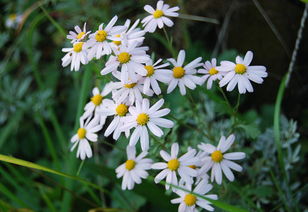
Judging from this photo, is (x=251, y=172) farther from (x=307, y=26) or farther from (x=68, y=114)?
(x=68, y=114)

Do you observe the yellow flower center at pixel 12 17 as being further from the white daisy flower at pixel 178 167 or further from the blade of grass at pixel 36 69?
the white daisy flower at pixel 178 167

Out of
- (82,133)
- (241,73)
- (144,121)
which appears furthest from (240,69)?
(82,133)

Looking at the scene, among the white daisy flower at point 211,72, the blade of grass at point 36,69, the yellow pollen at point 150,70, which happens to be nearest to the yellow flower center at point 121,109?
the yellow pollen at point 150,70

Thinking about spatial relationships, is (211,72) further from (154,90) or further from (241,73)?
(154,90)

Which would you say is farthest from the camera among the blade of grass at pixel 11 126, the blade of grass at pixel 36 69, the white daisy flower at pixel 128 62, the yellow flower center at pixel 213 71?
the blade of grass at pixel 11 126

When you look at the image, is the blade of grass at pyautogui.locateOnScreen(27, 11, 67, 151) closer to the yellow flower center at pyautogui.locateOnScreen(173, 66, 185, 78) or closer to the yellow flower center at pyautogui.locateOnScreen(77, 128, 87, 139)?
the yellow flower center at pyautogui.locateOnScreen(77, 128, 87, 139)

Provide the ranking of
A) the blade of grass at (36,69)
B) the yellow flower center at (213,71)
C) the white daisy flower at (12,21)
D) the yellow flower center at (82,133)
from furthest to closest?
the white daisy flower at (12,21) < the blade of grass at (36,69) < the yellow flower center at (82,133) < the yellow flower center at (213,71)
